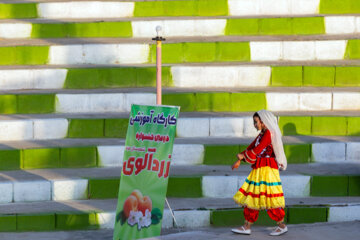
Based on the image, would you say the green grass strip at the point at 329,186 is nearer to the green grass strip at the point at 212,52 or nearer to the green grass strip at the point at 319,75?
the green grass strip at the point at 319,75

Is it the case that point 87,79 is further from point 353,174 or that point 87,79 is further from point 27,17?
point 353,174

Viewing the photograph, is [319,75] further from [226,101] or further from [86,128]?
[86,128]

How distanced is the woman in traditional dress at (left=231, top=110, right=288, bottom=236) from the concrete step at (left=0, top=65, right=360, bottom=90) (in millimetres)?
2546

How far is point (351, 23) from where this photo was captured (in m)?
9.71

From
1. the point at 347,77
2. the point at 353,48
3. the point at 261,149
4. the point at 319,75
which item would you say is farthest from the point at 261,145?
the point at 353,48

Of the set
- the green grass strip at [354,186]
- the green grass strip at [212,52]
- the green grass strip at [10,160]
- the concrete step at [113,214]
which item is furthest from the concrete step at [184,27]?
the concrete step at [113,214]

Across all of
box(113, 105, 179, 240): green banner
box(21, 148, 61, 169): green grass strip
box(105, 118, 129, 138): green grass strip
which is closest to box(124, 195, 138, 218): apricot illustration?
box(113, 105, 179, 240): green banner

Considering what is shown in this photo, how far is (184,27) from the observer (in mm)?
9672

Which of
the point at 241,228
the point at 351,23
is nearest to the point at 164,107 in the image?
the point at 241,228

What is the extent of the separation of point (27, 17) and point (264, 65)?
10.9 feet

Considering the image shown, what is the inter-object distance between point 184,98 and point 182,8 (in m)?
2.00

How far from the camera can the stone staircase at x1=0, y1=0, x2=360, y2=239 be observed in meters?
7.01

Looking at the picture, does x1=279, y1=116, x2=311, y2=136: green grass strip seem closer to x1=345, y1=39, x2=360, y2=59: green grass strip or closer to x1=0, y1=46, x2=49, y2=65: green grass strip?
x1=345, y1=39, x2=360, y2=59: green grass strip

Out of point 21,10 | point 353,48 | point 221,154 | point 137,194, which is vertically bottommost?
point 137,194
